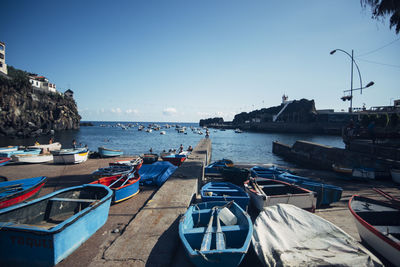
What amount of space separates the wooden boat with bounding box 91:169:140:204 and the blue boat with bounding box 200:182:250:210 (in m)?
3.48

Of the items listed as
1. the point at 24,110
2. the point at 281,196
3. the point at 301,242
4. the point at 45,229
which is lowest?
the point at 281,196

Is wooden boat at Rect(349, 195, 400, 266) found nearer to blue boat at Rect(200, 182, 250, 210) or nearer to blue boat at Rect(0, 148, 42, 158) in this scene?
blue boat at Rect(200, 182, 250, 210)

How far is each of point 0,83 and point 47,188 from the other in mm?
65128

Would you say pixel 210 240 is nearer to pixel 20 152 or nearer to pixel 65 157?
pixel 65 157

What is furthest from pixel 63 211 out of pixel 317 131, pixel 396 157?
pixel 317 131

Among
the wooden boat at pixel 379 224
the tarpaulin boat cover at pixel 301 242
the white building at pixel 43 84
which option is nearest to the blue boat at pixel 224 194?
the tarpaulin boat cover at pixel 301 242

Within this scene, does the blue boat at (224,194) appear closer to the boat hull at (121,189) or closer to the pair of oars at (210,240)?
the pair of oars at (210,240)

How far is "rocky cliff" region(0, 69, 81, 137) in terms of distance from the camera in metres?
50.5

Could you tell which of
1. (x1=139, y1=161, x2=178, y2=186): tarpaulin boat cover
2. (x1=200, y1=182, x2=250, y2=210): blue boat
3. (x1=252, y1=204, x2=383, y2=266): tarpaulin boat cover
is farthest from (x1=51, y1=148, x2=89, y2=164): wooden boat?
(x1=252, y1=204, x2=383, y2=266): tarpaulin boat cover

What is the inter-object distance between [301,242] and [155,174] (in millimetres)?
8490

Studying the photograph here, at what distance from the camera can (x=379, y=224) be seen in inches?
211

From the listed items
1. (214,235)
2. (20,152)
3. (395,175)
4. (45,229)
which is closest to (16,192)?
(45,229)

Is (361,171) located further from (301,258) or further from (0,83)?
(0,83)

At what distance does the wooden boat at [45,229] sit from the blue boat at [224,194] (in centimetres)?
355
